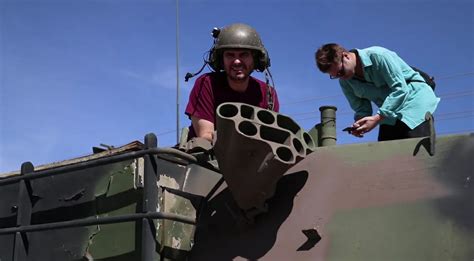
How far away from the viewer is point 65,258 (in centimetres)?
412

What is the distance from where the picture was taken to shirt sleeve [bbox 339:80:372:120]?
4738mm

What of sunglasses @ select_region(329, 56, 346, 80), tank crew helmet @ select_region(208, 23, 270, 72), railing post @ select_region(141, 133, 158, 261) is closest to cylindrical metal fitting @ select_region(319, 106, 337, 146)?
sunglasses @ select_region(329, 56, 346, 80)

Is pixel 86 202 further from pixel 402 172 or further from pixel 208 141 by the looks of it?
pixel 402 172

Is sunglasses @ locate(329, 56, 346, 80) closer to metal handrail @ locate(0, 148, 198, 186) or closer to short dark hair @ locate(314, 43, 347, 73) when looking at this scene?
short dark hair @ locate(314, 43, 347, 73)

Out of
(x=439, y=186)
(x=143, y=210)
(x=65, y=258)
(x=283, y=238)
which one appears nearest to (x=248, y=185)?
(x=283, y=238)

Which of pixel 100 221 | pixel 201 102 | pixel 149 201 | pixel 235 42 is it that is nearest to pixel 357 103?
pixel 235 42

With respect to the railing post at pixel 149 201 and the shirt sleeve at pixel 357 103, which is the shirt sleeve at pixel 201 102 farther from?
the shirt sleeve at pixel 357 103

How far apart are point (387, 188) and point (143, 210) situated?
1.23m

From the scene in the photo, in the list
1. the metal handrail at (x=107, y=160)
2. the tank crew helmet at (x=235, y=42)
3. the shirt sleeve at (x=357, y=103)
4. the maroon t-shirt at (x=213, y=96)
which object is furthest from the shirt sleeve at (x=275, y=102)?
the metal handrail at (x=107, y=160)

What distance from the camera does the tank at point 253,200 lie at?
3.33m

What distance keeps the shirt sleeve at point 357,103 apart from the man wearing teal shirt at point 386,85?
0.09 metres

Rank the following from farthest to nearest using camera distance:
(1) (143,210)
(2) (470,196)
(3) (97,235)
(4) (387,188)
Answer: (3) (97,235), (1) (143,210), (4) (387,188), (2) (470,196)

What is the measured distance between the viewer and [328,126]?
4934 millimetres

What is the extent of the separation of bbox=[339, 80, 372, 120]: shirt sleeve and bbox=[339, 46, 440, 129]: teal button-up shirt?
0.09ft
